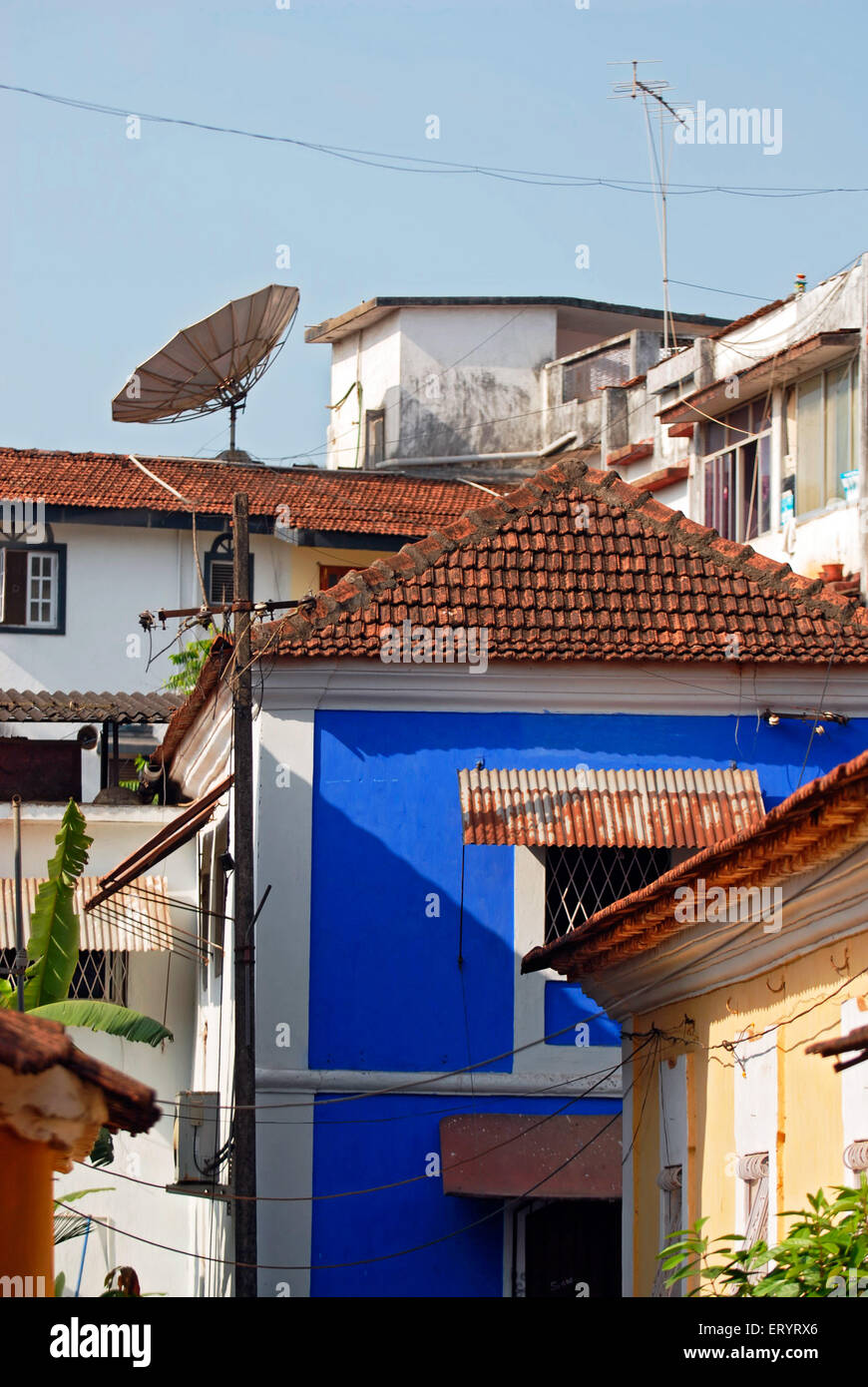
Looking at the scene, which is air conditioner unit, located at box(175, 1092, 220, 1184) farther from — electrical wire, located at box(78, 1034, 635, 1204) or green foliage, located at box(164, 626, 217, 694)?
green foliage, located at box(164, 626, 217, 694)

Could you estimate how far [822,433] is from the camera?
22.3m

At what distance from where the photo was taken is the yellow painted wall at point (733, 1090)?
27.6 ft

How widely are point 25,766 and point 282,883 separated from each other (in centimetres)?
792

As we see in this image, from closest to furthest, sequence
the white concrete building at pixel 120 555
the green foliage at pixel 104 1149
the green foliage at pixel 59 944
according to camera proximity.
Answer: the green foliage at pixel 104 1149 → the green foliage at pixel 59 944 → the white concrete building at pixel 120 555

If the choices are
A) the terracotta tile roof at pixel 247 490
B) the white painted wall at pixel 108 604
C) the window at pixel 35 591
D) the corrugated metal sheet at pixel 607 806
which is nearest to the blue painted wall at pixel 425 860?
the corrugated metal sheet at pixel 607 806

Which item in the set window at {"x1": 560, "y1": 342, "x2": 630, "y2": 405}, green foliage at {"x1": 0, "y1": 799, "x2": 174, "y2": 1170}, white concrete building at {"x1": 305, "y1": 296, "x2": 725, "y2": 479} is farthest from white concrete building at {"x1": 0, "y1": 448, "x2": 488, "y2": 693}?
green foliage at {"x1": 0, "y1": 799, "x2": 174, "y2": 1170}

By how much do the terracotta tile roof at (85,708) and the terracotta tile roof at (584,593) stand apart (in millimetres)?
6524

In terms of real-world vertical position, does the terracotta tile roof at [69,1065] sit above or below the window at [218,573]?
below

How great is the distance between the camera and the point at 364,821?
49.0 ft

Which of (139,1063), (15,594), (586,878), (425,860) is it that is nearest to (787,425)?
(586,878)

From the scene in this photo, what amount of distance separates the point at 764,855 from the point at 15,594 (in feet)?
85.5

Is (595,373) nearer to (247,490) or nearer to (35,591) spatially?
(247,490)

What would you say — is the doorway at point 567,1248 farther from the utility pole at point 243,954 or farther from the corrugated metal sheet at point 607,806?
the corrugated metal sheet at point 607,806

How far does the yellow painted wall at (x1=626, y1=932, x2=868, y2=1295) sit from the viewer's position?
8414 millimetres
